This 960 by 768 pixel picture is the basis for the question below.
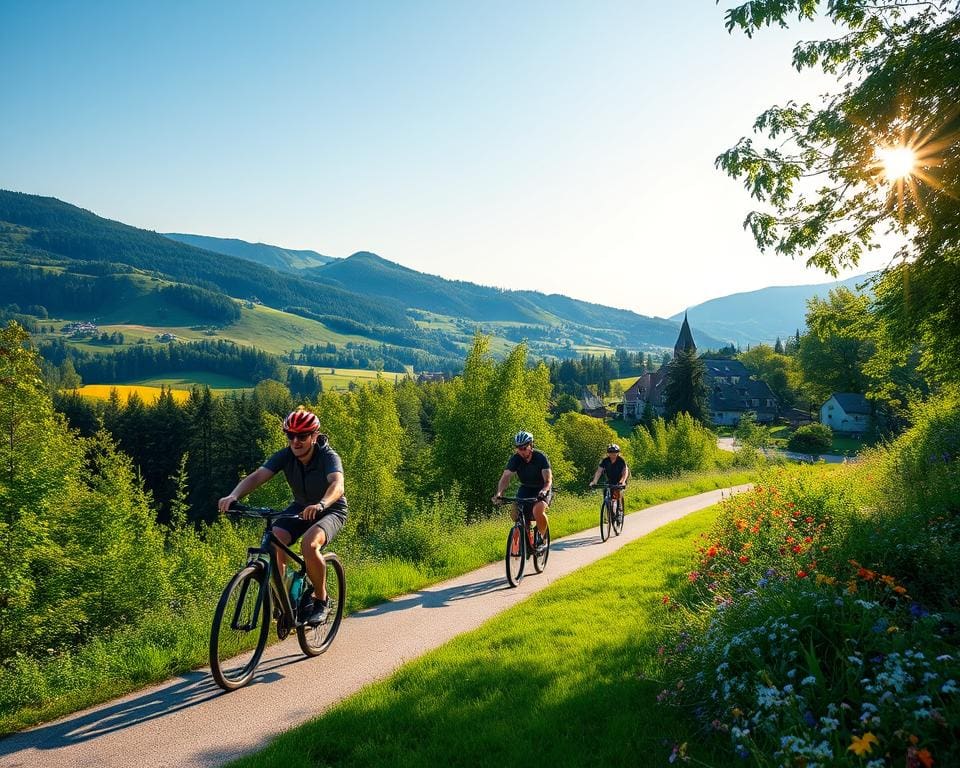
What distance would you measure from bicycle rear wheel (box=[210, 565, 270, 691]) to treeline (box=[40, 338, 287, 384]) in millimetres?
179602

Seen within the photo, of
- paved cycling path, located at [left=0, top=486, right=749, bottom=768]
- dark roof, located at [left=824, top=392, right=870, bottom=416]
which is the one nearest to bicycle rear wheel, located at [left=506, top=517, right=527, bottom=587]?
paved cycling path, located at [left=0, top=486, right=749, bottom=768]

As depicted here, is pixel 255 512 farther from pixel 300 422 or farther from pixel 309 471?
pixel 300 422

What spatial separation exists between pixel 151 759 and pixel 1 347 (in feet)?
37.5

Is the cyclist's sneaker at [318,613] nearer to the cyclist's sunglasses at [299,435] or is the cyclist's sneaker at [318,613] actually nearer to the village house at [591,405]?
the cyclist's sunglasses at [299,435]

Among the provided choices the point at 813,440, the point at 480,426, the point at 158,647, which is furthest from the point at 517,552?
the point at 813,440

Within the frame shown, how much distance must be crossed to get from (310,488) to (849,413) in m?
88.1

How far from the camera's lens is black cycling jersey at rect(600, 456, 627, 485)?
51.6 feet

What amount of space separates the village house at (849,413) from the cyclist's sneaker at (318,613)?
84832mm

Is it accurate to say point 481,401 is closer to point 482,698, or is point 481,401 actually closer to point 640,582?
point 640,582

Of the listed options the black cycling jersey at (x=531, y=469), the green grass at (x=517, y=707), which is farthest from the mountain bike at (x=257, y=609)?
the black cycling jersey at (x=531, y=469)

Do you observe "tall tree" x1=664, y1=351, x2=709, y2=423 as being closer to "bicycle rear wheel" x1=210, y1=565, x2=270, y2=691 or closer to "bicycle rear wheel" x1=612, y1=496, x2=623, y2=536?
"bicycle rear wheel" x1=612, y1=496, x2=623, y2=536

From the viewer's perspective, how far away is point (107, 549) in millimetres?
16797

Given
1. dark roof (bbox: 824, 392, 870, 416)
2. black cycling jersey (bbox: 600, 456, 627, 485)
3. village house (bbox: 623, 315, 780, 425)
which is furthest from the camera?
village house (bbox: 623, 315, 780, 425)

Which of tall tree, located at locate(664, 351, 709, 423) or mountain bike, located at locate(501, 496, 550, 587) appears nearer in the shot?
mountain bike, located at locate(501, 496, 550, 587)
